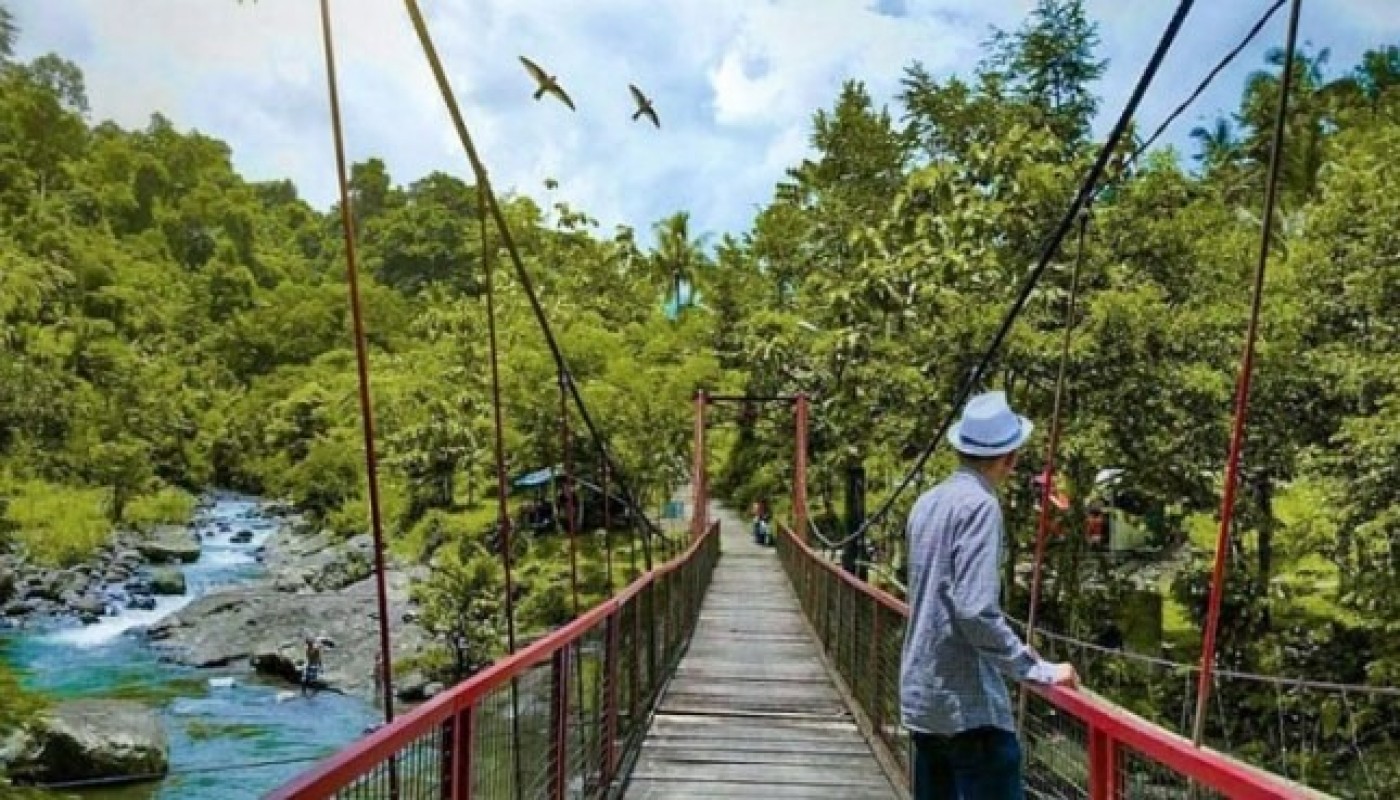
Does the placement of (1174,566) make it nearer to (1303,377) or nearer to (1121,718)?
(1303,377)

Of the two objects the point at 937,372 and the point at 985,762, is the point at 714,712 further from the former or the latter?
the point at 937,372

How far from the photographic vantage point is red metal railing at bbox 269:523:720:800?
170 cm

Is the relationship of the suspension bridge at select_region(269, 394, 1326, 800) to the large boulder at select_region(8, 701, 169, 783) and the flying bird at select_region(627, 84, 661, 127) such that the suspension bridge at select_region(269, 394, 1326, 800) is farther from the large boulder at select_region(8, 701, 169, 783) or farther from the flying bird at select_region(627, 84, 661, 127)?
the large boulder at select_region(8, 701, 169, 783)

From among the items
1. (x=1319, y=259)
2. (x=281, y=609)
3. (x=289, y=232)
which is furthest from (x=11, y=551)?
(x=289, y=232)

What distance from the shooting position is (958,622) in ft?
7.52

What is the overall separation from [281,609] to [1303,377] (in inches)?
633

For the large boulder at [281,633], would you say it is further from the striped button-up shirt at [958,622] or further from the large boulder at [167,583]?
the striped button-up shirt at [958,622]

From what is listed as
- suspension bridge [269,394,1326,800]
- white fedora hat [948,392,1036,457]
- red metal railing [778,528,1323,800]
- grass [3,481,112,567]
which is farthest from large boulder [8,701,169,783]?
white fedora hat [948,392,1036,457]

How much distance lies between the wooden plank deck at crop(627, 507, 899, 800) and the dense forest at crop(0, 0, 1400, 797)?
4.50 feet

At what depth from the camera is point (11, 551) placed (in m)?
23.2

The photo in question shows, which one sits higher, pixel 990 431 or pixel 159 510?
pixel 990 431

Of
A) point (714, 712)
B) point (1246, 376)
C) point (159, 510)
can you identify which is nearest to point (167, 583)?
point (159, 510)

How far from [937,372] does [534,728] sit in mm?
10459

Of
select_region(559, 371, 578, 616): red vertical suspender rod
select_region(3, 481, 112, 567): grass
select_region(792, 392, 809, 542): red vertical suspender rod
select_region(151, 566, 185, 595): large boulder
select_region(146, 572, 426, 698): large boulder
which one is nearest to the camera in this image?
select_region(559, 371, 578, 616): red vertical suspender rod
